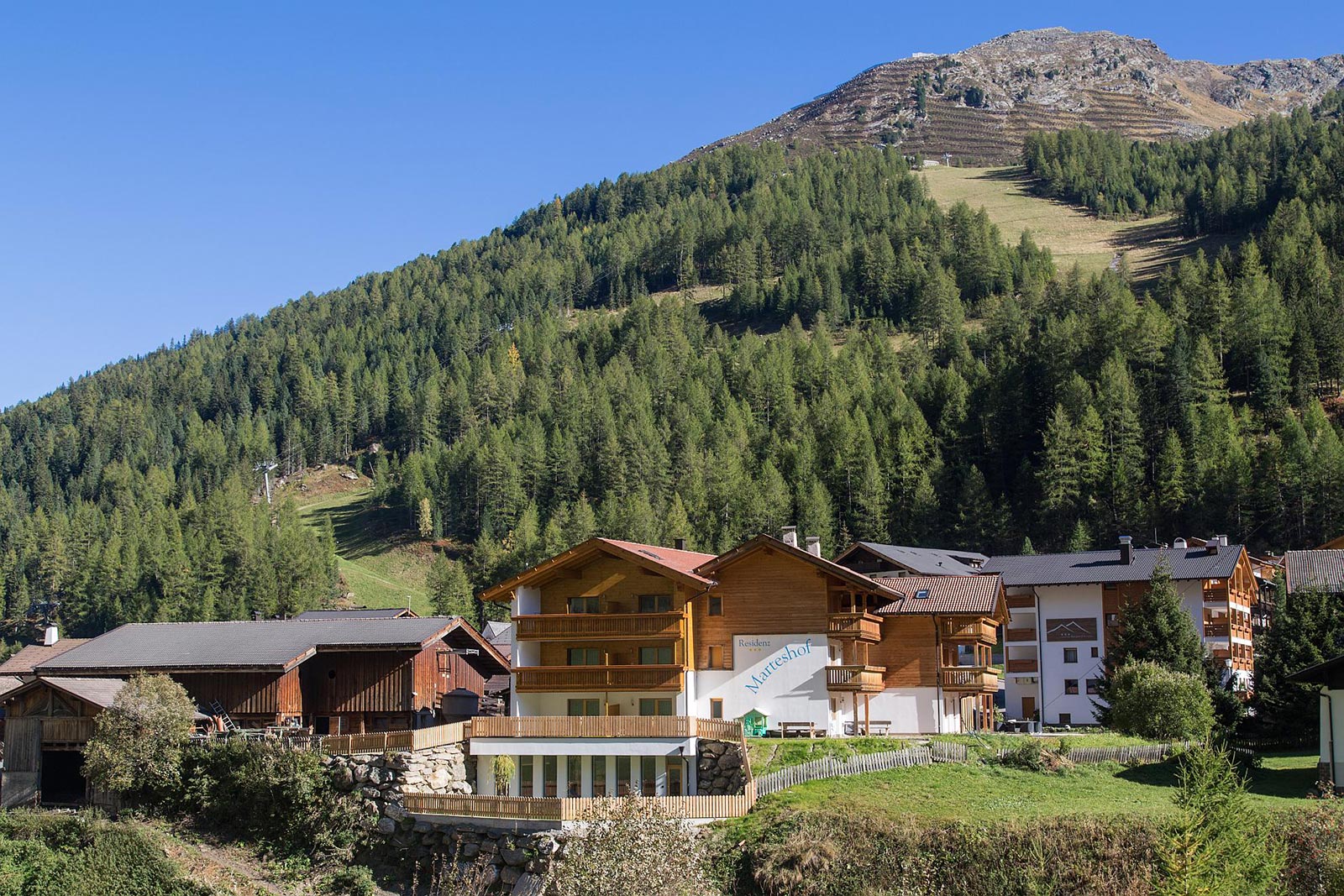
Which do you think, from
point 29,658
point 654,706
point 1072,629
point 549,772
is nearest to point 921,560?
point 1072,629

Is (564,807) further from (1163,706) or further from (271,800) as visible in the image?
(1163,706)

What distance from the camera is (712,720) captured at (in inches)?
1827

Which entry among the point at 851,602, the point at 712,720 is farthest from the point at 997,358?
the point at 712,720

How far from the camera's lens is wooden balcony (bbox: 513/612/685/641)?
5159 cm

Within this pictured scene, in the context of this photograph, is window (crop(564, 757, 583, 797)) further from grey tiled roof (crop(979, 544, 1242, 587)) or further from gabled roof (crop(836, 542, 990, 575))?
grey tiled roof (crop(979, 544, 1242, 587))

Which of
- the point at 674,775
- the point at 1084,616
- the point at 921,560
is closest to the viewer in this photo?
the point at 674,775

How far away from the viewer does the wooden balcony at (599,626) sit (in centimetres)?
5159

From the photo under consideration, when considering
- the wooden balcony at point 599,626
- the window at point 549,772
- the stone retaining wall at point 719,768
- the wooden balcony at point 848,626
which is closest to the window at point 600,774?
the window at point 549,772

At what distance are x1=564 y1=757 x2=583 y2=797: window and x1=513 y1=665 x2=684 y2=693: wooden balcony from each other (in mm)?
5349

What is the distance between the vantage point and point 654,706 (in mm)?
52000

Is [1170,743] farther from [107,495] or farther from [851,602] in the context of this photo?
[107,495]

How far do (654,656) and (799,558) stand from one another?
7147 millimetres

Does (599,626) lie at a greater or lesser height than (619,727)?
greater

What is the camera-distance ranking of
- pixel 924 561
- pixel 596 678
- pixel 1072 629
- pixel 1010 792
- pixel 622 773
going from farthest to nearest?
pixel 1072 629 → pixel 924 561 → pixel 596 678 → pixel 622 773 → pixel 1010 792
